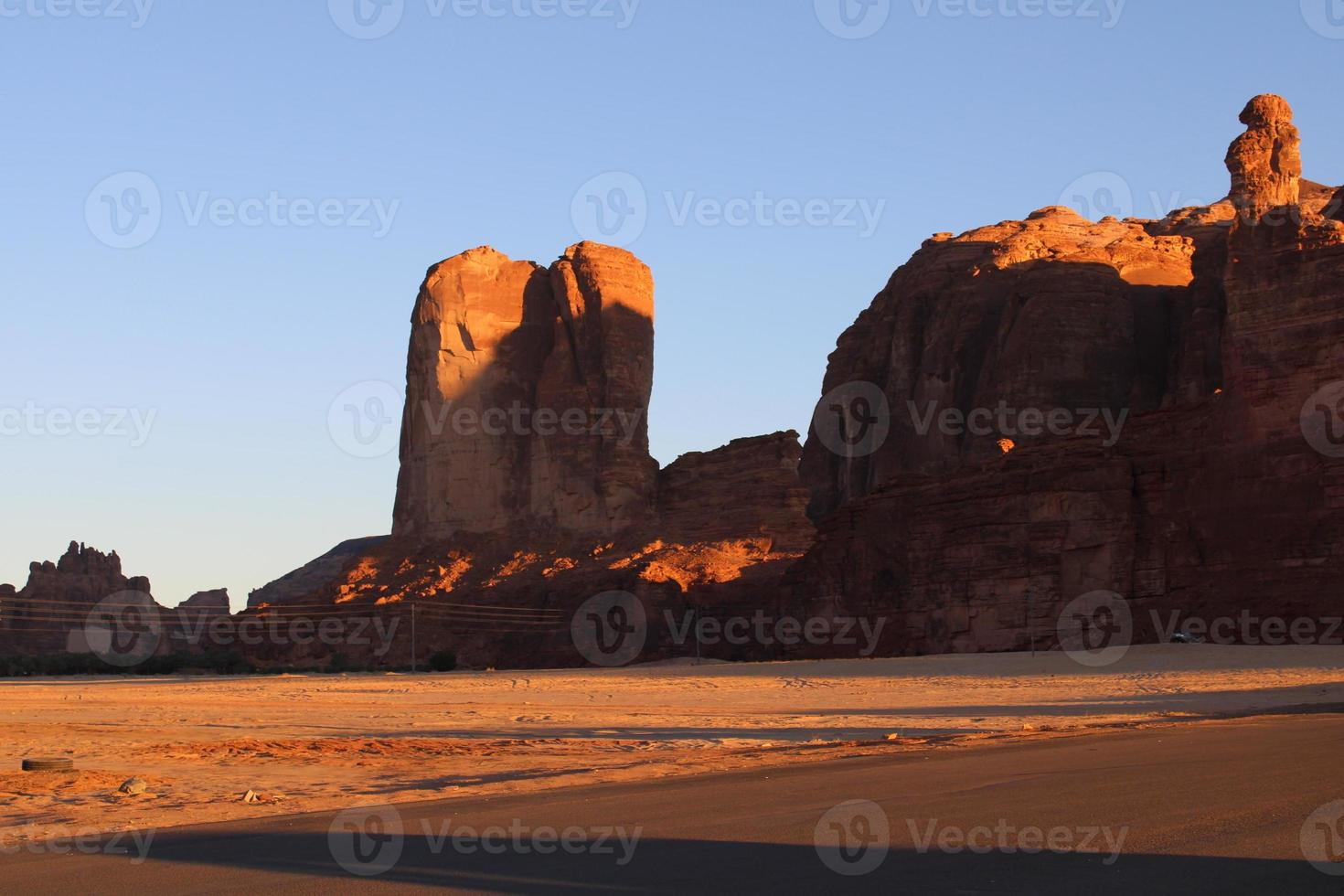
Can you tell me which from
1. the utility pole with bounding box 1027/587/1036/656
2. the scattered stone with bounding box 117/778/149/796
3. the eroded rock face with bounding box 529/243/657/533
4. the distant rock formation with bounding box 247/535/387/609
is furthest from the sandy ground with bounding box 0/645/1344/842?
the distant rock formation with bounding box 247/535/387/609

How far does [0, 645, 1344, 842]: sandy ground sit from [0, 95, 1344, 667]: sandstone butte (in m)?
9.99

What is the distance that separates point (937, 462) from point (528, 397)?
23.4 meters

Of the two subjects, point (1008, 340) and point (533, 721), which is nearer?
point (533, 721)

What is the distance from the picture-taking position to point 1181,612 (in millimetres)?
47469

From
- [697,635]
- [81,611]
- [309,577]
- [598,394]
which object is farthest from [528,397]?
[309,577]

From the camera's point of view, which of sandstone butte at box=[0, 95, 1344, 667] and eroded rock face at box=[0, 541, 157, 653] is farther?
eroded rock face at box=[0, 541, 157, 653]

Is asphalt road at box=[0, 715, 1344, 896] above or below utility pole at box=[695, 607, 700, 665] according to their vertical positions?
below

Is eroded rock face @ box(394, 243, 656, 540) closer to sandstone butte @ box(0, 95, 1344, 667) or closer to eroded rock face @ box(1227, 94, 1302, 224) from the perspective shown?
sandstone butte @ box(0, 95, 1344, 667)

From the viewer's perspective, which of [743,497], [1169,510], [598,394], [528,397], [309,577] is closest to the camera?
[1169,510]

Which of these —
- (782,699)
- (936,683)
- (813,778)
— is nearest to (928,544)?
(936,683)

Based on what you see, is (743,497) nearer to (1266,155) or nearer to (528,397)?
(528,397)

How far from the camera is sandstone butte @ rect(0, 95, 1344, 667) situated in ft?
154

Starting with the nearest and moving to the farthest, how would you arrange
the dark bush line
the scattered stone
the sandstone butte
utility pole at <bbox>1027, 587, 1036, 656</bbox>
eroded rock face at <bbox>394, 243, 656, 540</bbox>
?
the scattered stone → the sandstone butte → utility pole at <bbox>1027, 587, 1036, 656</bbox> → the dark bush line → eroded rock face at <bbox>394, 243, 656, 540</bbox>

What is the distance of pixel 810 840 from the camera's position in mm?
9578
